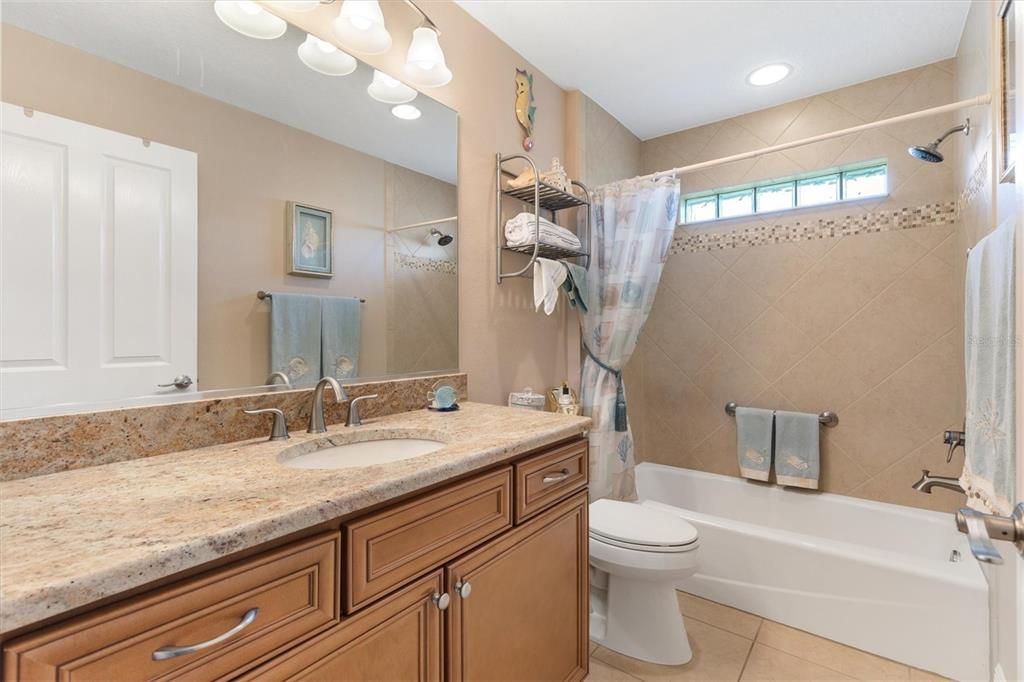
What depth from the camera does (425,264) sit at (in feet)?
5.51

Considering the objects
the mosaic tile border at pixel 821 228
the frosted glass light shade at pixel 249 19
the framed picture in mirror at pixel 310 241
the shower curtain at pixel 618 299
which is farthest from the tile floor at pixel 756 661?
→ the frosted glass light shade at pixel 249 19

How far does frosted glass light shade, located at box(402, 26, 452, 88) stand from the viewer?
150cm

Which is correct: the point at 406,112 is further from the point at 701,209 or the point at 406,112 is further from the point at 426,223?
the point at 701,209

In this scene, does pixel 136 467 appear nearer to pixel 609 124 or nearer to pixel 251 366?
pixel 251 366

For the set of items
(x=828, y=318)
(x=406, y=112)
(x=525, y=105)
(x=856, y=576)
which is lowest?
(x=856, y=576)

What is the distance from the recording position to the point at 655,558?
1640mm

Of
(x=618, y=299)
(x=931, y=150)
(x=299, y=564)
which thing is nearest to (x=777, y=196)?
(x=931, y=150)

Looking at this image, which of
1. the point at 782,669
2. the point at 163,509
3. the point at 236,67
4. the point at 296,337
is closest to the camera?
the point at 163,509

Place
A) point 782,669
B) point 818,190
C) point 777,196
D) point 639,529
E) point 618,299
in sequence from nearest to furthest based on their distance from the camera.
→ point 782,669, point 639,529, point 618,299, point 818,190, point 777,196

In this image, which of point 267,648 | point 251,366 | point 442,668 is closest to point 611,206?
point 251,366

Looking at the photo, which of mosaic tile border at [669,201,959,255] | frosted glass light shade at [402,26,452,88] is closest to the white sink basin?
frosted glass light shade at [402,26,452,88]

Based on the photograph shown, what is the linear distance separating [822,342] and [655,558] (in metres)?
1.58

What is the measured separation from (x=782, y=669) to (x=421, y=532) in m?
1.58

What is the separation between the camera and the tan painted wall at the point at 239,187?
36.9 inches
